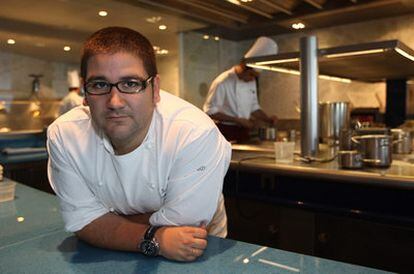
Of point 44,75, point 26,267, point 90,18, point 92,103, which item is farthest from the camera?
point 44,75

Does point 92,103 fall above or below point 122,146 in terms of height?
above

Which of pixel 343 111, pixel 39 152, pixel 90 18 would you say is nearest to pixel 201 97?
pixel 90 18

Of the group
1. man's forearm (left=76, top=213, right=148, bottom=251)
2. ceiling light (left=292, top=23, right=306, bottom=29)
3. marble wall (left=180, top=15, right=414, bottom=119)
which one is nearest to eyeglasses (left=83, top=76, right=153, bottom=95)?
man's forearm (left=76, top=213, right=148, bottom=251)

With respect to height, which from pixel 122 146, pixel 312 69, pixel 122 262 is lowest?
pixel 122 262

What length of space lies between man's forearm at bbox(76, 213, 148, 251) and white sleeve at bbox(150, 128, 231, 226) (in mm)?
65

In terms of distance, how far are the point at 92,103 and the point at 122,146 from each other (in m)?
0.16

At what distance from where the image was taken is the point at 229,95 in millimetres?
3678

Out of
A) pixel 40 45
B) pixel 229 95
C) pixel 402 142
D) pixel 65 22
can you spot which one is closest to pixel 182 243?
pixel 402 142

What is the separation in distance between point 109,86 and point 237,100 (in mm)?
2844

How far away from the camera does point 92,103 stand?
3.05 ft

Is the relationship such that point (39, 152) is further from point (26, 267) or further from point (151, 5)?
point (26, 267)

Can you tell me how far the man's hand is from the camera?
2.77 ft

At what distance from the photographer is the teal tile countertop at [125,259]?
0.79 meters

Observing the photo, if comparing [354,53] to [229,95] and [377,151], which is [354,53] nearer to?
[377,151]
